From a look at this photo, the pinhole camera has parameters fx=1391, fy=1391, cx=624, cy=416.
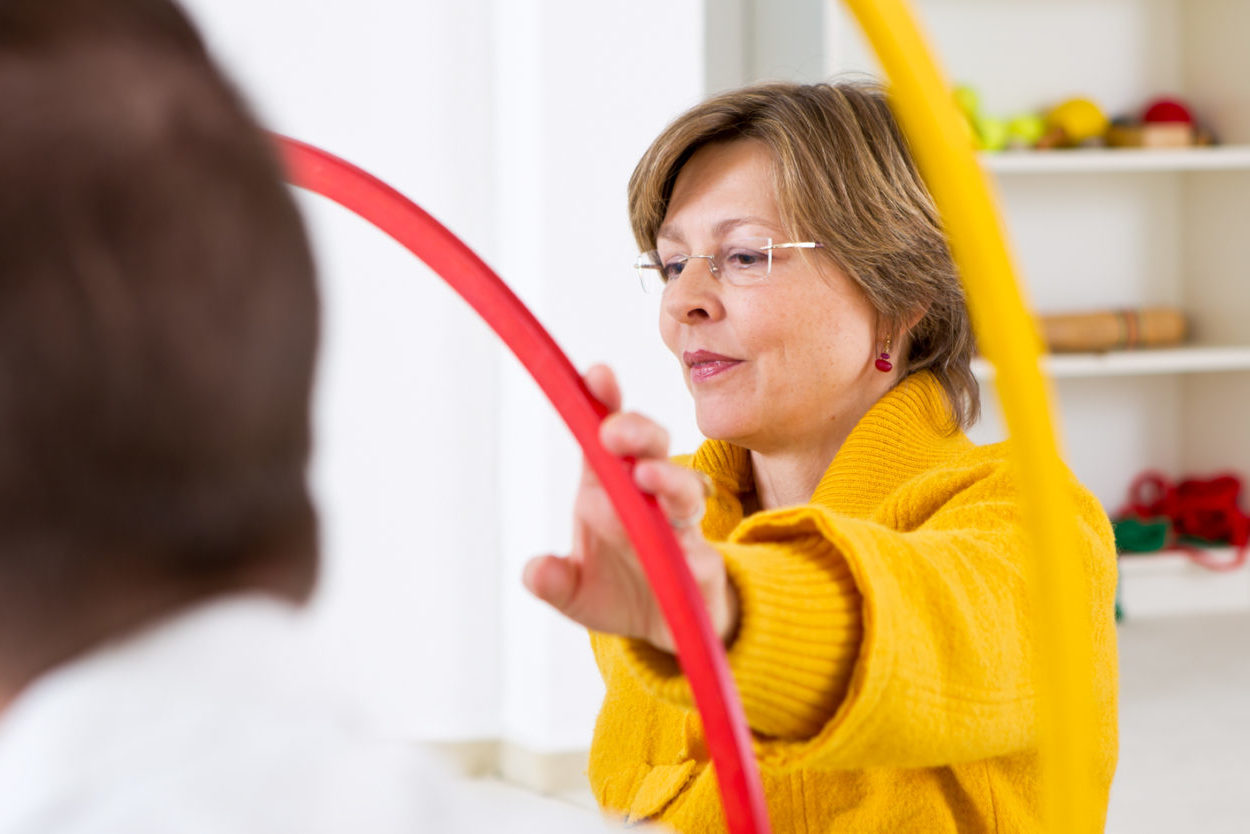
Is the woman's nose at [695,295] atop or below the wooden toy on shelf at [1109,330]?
atop

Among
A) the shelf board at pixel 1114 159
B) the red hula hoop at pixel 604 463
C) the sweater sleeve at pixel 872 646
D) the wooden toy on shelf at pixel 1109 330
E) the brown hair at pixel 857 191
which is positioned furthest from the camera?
the wooden toy on shelf at pixel 1109 330

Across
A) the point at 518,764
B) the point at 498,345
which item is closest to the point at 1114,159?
the point at 498,345

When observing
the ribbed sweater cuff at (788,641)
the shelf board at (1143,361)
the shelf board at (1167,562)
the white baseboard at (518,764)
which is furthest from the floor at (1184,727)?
the ribbed sweater cuff at (788,641)

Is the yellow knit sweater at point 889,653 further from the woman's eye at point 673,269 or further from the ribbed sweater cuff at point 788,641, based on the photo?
the woman's eye at point 673,269

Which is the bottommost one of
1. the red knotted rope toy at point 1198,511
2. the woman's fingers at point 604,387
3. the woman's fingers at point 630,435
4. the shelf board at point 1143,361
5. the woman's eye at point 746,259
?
the red knotted rope toy at point 1198,511

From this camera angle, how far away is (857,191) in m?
1.37

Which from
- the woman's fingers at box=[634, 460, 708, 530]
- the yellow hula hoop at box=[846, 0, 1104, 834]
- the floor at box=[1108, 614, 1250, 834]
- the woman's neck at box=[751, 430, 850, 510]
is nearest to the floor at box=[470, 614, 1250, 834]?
the floor at box=[1108, 614, 1250, 834]

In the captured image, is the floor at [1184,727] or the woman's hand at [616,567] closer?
the woman's hand at [616,567]

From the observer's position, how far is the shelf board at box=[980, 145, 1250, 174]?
347 cm

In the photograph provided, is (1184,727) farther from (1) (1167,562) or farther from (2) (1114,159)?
(2) (1114,159)

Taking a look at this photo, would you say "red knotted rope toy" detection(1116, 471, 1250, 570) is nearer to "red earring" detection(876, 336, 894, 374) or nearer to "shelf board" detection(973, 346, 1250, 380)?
"shelf board" detection(973, 346, 1250, 380)

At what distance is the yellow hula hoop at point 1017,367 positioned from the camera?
0.60 m

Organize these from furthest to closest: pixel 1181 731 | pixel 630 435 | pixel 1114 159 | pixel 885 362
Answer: pixel 1114 159
pixel 1181 731
pixel 885 362
pixel 630 435

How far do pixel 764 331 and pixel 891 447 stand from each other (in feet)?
0.56
